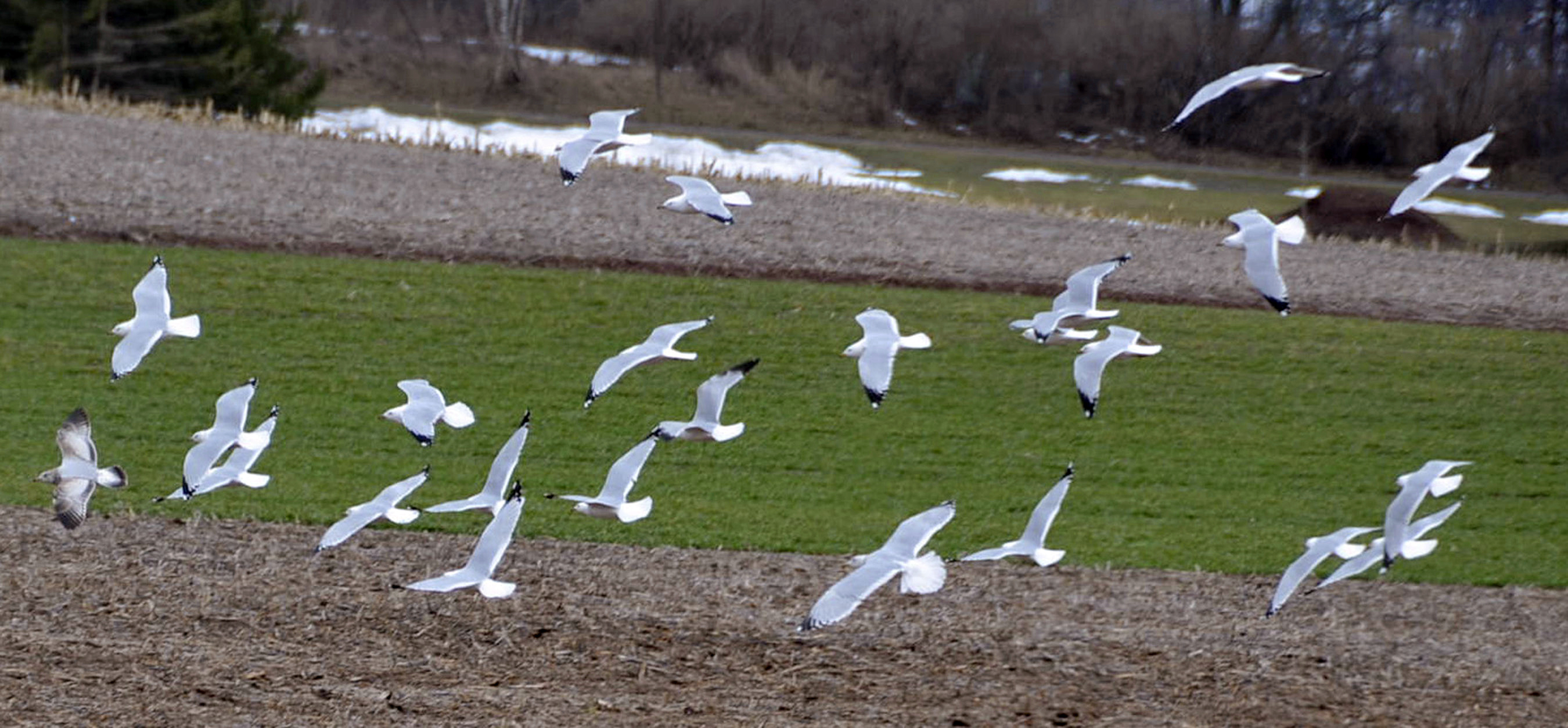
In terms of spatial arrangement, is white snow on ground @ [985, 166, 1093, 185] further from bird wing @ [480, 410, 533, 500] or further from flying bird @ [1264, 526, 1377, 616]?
bird wing @ [480, 410, 533, 500]

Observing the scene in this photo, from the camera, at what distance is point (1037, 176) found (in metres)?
25.8

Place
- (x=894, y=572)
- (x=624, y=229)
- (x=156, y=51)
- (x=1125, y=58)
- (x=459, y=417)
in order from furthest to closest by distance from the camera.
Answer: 1. (x=156, y=51)
2. (x=1125, y=58)
3. (x=624, y=229)
4. (x=459, y=417)
5. (x=894, y=572)

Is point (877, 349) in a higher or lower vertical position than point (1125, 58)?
lower

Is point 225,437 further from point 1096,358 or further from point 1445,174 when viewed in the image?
point 1445,174

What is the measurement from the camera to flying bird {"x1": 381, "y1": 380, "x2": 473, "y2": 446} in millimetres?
5816

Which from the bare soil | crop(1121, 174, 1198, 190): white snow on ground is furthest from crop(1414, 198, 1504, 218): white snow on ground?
the bare soil

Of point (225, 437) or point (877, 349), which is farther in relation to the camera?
point (225, 437)

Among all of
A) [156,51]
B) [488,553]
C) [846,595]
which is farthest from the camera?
[156,51]

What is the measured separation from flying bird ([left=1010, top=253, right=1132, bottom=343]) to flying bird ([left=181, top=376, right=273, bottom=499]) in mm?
2800

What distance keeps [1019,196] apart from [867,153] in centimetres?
447

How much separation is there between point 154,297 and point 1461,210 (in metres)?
19.1

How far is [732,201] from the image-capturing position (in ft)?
18.5

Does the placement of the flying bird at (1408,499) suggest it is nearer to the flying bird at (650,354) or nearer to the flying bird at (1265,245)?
the flying bird at (1265,245)


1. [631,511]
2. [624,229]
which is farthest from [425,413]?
[624,229]
